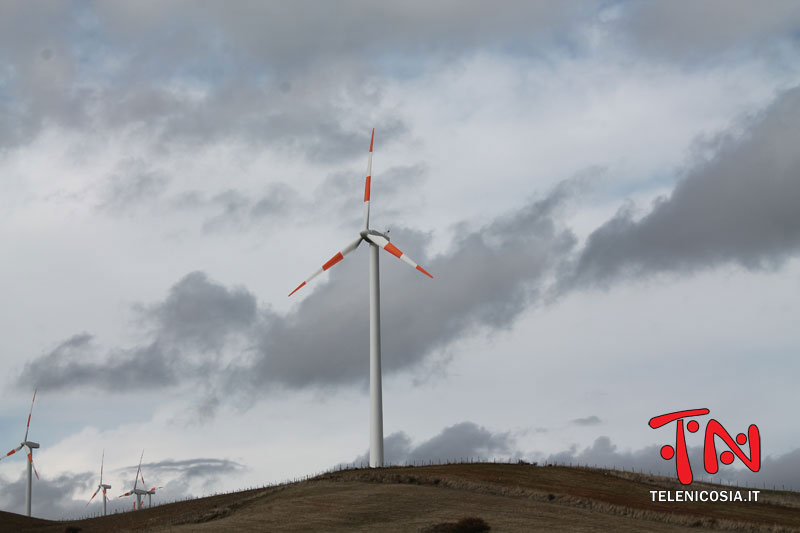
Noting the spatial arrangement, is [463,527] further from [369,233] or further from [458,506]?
[369,233]

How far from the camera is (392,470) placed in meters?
88.8

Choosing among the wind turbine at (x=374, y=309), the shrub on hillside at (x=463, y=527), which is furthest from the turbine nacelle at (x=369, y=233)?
the shrub on hillside at (x=463, y=527)

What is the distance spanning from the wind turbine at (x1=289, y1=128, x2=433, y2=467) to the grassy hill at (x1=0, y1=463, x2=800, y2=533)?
4.81 meters

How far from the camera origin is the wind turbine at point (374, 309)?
93.8 metres

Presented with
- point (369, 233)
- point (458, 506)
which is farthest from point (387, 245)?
point (458, 506)

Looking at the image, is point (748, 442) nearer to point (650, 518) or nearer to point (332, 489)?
point (650, 518)

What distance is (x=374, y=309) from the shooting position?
324 ft

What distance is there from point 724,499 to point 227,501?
46365mm

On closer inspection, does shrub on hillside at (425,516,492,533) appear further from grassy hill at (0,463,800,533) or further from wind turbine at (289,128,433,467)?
wind turbine at (289,128,433,467)

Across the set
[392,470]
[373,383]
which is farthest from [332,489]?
[373,383]

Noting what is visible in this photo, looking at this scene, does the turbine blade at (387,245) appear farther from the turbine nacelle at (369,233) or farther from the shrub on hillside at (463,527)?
the shrub on hillside at (463,527)

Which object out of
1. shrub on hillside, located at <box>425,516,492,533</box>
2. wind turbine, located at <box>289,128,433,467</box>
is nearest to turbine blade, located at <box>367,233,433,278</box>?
wind turbine, located at <box>289,128,433,467</box>

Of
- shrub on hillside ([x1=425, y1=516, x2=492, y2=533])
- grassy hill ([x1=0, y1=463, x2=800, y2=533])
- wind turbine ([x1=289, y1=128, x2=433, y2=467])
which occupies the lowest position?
shrub on hillside ([x1=425, y1=516, x2=492, y2=533])

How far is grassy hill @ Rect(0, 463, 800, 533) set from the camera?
65062 millimetres
